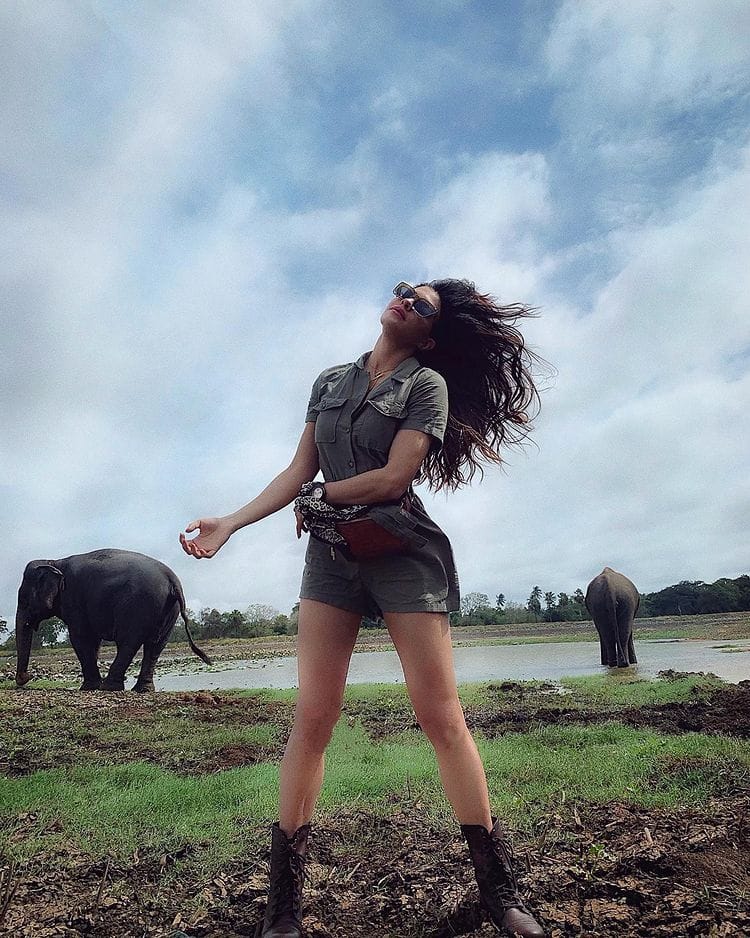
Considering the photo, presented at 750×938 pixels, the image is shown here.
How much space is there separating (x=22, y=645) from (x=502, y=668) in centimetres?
797

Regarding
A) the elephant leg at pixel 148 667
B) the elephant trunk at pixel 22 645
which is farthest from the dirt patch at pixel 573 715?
the elephant trunk at pixel 22 645

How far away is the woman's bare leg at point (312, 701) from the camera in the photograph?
2543 mm

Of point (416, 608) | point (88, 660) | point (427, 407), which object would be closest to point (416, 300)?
point (427, 407)

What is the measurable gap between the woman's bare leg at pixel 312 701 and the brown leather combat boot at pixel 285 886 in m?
0.03

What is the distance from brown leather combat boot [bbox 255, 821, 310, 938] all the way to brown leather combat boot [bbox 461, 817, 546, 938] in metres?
0.57

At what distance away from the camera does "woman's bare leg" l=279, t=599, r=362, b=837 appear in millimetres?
2543

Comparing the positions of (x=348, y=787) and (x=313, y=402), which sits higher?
(x=313, y=402)

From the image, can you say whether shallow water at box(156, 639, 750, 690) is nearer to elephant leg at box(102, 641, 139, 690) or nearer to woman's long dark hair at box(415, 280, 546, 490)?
elephant leg at box(102, 641, 139, 690)

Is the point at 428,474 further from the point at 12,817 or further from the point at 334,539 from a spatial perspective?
the point at 12,817

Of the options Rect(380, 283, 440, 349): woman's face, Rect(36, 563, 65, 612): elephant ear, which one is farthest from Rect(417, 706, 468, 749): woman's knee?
Rect(36, 563, 65, 612): elephant ear

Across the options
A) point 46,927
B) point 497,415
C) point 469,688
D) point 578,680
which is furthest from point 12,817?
point 578,680

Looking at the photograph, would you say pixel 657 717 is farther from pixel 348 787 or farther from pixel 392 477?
pixel 392 477

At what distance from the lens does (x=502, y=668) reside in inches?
526

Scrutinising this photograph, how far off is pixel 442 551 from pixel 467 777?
77 cm
